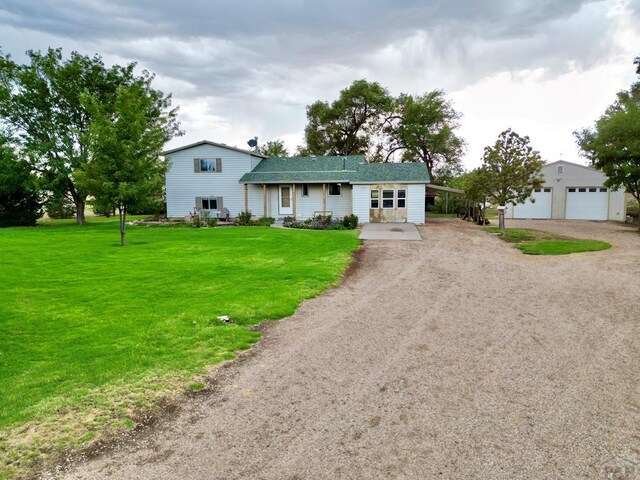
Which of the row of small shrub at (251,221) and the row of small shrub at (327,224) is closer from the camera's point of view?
the row of small shrub at (327,224)

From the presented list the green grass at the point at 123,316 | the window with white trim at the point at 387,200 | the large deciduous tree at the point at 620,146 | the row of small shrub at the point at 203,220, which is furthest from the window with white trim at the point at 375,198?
the large deciduous tree at the point at 620,146

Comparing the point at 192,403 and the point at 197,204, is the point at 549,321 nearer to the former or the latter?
the point at 192,403

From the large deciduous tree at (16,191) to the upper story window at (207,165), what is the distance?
9986 millimetres

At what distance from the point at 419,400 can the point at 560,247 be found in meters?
13.9

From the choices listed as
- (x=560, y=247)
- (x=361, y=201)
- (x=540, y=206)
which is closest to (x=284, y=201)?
(x=361, y=201)

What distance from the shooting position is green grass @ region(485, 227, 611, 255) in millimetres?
14590

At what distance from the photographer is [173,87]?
105 ft

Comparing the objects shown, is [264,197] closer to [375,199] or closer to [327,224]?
[327,224]

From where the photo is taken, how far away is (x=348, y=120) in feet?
149

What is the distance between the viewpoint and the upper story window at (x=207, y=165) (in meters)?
28.0

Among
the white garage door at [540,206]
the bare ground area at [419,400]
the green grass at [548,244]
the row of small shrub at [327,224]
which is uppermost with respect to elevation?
the white garage door at [540,206]

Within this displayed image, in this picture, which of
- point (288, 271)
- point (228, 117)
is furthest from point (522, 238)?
point (228, 117)

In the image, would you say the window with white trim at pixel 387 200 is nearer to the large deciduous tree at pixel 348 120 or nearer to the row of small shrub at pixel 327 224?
the row of small shrub at pixel 327 224

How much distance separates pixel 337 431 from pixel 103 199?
15238 mm
